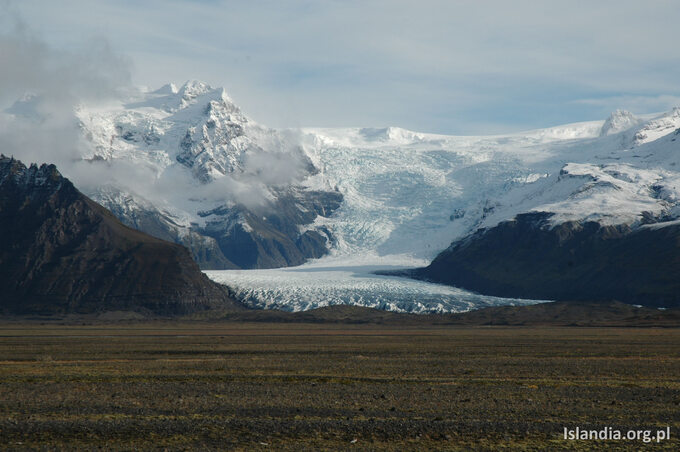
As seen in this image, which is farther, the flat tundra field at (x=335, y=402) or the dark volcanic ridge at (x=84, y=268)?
the dark volcanic ridge at (x=84, y=268)

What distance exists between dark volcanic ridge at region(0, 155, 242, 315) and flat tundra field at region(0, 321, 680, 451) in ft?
396

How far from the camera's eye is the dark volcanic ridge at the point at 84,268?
6914 inches

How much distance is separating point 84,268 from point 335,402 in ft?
525

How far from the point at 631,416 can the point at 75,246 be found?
175 m

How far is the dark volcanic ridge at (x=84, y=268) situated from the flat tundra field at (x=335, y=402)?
12057 cm

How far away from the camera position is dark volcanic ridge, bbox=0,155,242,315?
17562 cm

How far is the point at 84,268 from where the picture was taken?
604 feet

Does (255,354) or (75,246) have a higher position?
(75,246)

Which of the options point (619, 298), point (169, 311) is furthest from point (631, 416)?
point (619, 298)

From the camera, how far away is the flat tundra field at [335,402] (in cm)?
2717

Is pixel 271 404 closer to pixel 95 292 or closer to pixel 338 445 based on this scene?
pixel 338 445

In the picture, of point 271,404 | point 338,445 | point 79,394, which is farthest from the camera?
point 79,394

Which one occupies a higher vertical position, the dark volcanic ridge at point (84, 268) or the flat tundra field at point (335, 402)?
the dark volcanic ridge at point (84, 268)

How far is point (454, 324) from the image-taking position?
157m
